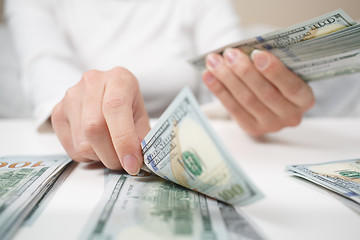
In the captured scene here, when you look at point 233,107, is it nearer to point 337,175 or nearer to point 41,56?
point 337,175

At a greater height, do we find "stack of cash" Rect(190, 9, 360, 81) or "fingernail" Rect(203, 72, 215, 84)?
"stack of cash" Rect(190, 9, 360, 81)

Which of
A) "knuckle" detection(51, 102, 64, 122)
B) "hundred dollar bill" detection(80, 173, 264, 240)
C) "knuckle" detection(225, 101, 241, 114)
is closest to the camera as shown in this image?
"hundred dollar bill" detection(80, 173, 264, 240)

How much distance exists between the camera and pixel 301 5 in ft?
5.89

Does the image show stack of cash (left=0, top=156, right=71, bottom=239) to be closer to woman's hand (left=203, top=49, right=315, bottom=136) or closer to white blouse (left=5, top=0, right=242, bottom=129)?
woman's hand (left=203, top=49, right=315, bottom=136)

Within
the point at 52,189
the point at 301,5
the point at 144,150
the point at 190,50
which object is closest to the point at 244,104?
the point at 144,150

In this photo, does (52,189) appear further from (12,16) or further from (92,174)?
(12,16)

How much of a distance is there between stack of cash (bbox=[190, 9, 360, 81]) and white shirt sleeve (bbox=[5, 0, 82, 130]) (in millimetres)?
480

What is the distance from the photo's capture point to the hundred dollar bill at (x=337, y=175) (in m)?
0.35

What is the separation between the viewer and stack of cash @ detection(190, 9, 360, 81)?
0.41 m

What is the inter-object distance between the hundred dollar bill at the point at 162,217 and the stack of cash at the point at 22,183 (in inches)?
3.1

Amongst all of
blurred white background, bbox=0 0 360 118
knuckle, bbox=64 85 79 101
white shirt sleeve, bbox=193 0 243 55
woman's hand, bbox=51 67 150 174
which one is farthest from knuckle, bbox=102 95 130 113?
white shirt sleeve, bbox=193 0 243 55

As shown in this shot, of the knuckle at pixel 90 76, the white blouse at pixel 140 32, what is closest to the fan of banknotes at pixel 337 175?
the knuckle at pixel 90 76

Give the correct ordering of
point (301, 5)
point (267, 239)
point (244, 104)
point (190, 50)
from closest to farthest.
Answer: point (267, 239), point (244, 104), point (190, 50), point (301, 5)

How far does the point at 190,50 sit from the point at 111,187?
3.37ft
